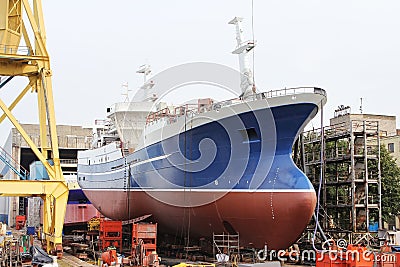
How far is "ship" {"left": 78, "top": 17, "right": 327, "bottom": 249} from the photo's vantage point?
14609mm

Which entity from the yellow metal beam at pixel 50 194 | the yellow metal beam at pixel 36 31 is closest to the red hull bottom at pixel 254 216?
the yellow metal beam at pixel 50 194

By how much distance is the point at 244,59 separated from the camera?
58.8ft

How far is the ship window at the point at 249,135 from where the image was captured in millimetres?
15383

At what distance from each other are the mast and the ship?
35 mm

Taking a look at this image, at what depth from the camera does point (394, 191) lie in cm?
2647

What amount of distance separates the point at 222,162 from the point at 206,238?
2509mm

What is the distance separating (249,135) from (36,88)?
6.96m

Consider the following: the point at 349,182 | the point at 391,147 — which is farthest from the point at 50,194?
the point at 391,147

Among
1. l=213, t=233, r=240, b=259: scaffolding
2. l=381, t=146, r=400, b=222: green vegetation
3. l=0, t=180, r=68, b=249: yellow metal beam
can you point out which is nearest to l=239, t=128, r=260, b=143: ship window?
l=213, t=233, r=240, b=259: scaffolding

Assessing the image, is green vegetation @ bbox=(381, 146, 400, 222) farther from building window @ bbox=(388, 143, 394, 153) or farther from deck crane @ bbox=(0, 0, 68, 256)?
deck crane @ bbox=(0, 0, 68, 256)

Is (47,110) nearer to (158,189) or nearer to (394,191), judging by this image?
(158,189)

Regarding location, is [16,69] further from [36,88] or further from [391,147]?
[391,147]

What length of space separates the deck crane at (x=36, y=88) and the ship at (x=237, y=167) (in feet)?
12.2

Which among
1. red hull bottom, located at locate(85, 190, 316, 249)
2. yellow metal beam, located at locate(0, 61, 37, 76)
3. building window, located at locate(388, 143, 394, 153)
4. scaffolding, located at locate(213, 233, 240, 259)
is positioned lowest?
scaffolding, located at locate(213, 233, 240, 259)
